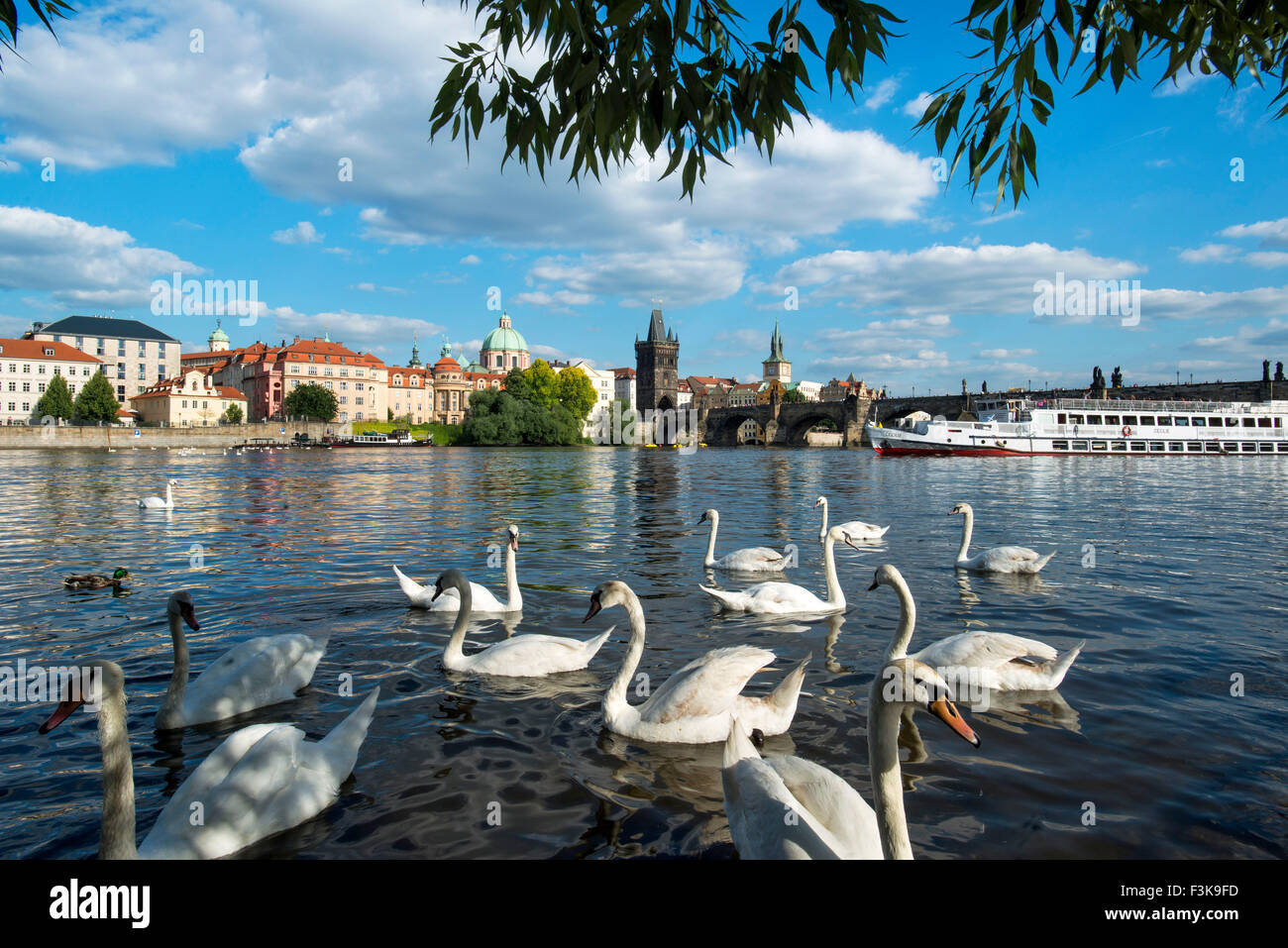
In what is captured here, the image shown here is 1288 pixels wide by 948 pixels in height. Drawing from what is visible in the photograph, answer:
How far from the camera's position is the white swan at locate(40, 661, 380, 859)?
3.05 m

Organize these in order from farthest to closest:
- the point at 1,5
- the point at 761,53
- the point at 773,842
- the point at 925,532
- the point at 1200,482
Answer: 1. the point at 1200,482
2. the point at 925,532
3. the point at 761,53
4. the point at 773,842
5. the point at 1,5

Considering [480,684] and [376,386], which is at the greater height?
[376,386]

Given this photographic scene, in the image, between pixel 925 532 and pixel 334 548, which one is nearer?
pixel 334 548

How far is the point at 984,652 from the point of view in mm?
5375

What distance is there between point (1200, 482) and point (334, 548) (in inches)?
1344

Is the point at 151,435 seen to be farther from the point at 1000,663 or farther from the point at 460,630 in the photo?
the point at 1000,663

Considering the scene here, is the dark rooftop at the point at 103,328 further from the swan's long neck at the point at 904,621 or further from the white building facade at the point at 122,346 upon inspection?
the swan's long neck at the point at 904,621

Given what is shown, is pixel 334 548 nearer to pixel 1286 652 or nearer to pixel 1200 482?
pixel 1286 652

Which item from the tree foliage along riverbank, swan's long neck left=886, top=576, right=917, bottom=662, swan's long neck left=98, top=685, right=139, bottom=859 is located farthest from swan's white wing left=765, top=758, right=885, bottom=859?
the tree foliage along riverbank

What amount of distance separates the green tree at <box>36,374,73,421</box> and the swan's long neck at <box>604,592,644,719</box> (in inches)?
4373

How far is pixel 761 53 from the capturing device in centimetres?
302

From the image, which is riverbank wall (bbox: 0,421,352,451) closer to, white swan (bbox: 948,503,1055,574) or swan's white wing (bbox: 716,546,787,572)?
swan's white wing (bbox: 716,546,787,572)
